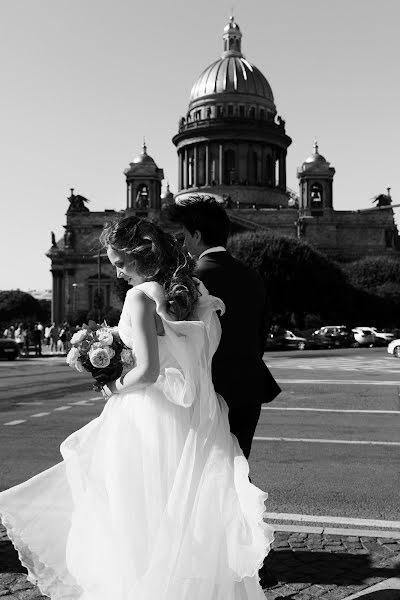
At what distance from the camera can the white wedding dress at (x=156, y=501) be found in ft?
13.0

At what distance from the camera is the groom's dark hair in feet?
15.9

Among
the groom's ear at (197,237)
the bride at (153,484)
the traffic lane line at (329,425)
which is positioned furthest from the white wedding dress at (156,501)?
the traffic lane line at (329,425)

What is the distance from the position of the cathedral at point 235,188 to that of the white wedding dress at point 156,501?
283 ft

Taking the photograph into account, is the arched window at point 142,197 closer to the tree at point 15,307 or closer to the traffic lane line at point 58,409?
the tree at point 15,307

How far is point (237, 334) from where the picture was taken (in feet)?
15.6

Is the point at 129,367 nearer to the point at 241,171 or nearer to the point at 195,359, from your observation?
the point at 195,359

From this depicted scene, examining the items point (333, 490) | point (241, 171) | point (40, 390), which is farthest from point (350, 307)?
point (333, 490)

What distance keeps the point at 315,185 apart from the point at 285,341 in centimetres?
4792

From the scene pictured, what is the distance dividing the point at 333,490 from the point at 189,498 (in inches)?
151

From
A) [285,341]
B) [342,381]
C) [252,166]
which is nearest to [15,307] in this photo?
[252,166]

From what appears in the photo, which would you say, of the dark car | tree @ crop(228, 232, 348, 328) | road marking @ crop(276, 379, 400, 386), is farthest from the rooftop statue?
road marking @ crop(276, 379, 400, 386)

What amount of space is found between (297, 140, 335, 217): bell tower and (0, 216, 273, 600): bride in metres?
90.1

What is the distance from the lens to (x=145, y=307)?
165 inches

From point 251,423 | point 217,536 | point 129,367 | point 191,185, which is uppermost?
point 191,185
